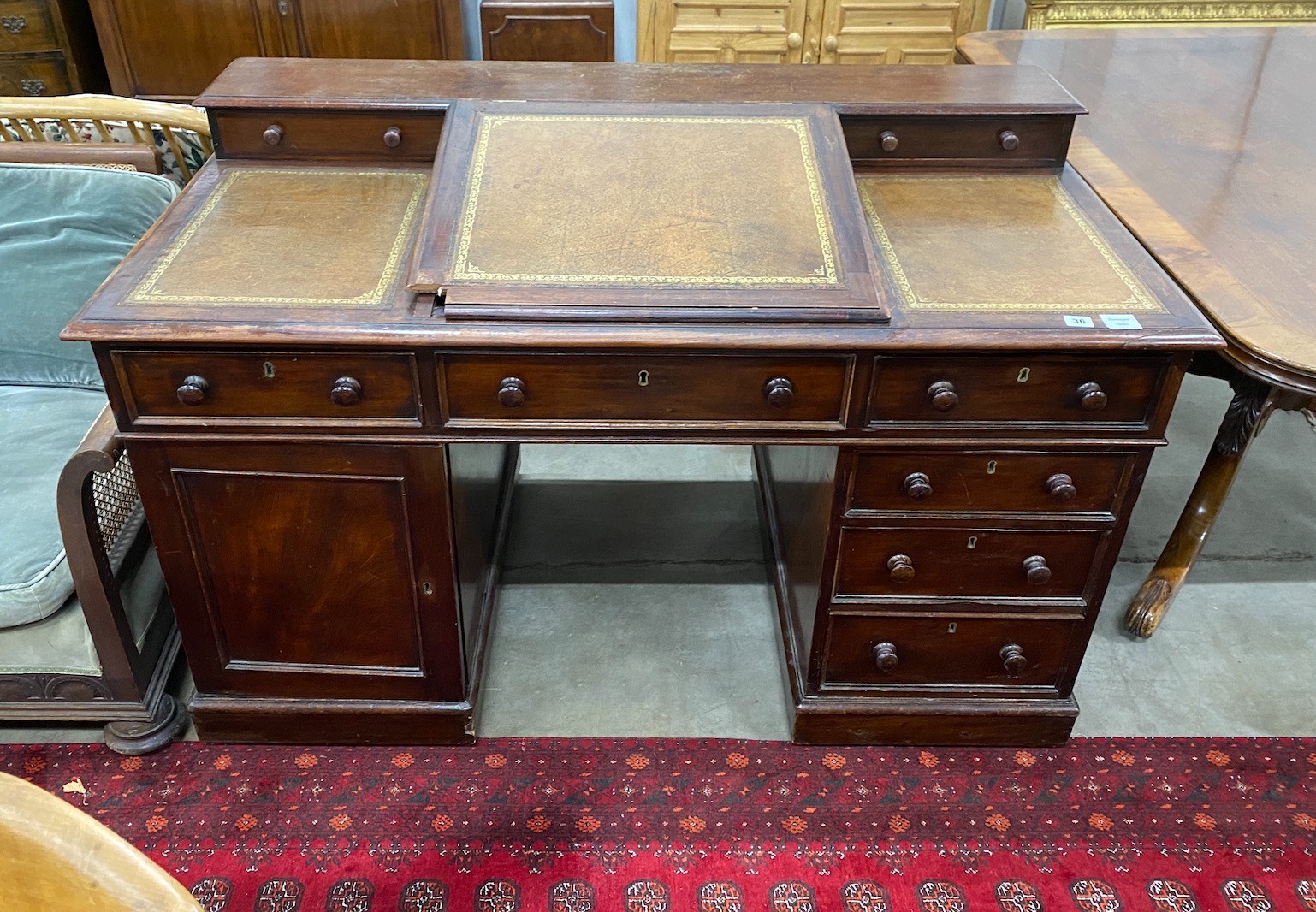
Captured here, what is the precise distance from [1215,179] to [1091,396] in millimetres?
1104

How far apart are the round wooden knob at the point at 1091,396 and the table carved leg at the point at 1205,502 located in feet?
1.98

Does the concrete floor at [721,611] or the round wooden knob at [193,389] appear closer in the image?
the round wooden knob at [193,389]

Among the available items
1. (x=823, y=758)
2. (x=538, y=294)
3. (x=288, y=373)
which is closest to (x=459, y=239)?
(x=538, y=294)

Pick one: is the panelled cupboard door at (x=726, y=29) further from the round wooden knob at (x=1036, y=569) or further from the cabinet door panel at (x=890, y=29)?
the round wooden knob at (x=1036, y=569)

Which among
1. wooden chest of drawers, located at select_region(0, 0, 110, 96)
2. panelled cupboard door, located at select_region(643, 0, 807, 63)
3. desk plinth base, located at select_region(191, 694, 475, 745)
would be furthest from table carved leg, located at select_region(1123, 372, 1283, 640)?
wooden chest of drawers, located at select_region(0, 0, 110, 96)

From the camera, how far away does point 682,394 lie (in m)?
1.68

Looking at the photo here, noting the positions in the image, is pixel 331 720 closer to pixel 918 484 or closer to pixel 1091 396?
pixel 918 484

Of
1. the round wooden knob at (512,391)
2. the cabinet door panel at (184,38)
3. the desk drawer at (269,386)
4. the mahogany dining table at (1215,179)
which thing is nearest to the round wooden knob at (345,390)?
the desk drawer at (269,386)

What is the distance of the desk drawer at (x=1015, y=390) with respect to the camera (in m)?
1.66

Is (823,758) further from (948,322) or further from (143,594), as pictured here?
(143,594)

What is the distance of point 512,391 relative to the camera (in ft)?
5.42

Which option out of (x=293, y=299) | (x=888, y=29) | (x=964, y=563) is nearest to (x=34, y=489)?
(x=293, y=299)

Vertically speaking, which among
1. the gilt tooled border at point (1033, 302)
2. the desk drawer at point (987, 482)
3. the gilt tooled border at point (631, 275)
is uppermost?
the gilt tooled border at point (631, 275)

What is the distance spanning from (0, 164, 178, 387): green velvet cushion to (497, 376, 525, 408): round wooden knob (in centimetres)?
112
